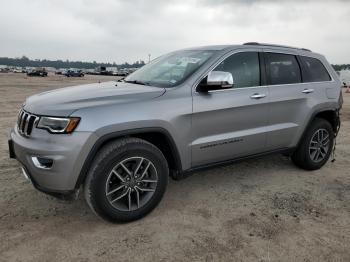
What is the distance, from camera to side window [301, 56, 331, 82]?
507cm

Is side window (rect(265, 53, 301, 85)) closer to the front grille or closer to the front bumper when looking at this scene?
the front bumper

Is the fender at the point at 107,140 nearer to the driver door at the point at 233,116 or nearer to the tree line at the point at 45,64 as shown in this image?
the driver door at the point at 233,116

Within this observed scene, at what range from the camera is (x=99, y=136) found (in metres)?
3.26

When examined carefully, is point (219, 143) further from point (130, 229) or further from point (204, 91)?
point (130, 229)

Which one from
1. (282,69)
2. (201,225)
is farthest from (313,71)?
(201,225)

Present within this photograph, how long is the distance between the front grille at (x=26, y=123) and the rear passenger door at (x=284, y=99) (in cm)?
276

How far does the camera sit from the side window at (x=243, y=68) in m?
4.23

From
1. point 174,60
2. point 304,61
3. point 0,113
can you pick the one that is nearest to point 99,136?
point 174,60

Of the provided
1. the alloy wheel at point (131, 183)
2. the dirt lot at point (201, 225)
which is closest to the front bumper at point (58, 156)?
the alloy wheel at point (131, 183)

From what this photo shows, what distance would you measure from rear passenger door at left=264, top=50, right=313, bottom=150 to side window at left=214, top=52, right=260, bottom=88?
189 mm

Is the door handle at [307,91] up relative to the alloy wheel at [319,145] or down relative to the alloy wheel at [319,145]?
up

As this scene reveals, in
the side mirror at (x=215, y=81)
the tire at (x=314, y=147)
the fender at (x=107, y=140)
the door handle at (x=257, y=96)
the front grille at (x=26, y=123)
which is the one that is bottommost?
the tire at (x=314, y=147)

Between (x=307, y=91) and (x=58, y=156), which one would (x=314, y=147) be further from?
(x=58, y=156)

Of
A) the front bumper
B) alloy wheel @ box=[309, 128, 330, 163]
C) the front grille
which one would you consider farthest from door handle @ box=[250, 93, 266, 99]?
the front grille
